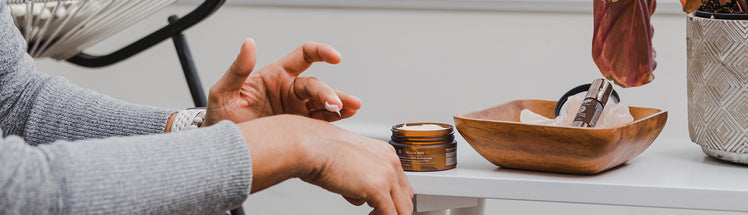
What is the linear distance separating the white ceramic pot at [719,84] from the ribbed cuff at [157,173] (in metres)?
0.54

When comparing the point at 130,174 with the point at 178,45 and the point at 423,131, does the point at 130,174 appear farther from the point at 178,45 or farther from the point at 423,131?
the point at 178,45

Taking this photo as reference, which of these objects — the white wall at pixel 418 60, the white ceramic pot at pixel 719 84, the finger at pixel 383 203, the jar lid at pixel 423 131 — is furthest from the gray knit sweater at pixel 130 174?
the white wall at pixel 418 60

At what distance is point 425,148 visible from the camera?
0.82 metres

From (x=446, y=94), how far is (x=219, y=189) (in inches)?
41.8

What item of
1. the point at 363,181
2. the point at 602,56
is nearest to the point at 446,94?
the point at 602,56

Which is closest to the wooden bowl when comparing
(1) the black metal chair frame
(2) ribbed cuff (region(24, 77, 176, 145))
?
(2) ribbed cuff (region(24, 77, 176, 145))

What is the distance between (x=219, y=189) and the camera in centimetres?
56

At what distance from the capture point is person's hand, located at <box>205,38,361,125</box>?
76 centimetres

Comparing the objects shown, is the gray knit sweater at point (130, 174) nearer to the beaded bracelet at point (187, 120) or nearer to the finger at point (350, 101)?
the finger at point (350, 101)

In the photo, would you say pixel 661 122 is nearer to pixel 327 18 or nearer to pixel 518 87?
pixel 518 87

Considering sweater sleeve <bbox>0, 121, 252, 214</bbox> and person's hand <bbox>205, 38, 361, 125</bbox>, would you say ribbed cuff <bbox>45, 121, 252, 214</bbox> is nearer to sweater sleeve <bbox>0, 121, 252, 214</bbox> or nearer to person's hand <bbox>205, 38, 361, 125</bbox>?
sweater sleeve <bbox>0, 121, 252, 214</bbox>

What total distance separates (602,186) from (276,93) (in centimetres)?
37

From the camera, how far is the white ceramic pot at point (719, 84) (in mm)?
797

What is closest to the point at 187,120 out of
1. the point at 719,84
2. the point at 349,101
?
the point at 349,101
